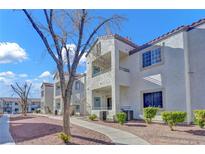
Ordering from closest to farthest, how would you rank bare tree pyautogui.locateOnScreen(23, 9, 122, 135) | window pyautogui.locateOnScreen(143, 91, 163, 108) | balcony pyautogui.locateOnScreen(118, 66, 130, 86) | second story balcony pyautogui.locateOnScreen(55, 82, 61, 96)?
1. bare tree pyautogui.locateOnScreen(23, 9, 122, 135)
2. window pyautogui.locateOnScreen(143, 91, 163, 108)
3. balcony pyautogui.locateOnScreen(118, 66, 130, 86)
4. second story balcony pyautogui.locateOnScreen(55, 82, 61, 96)

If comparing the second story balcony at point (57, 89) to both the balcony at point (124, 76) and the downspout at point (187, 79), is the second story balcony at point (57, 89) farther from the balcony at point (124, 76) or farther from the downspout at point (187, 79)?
the downspout at point (187, 79)

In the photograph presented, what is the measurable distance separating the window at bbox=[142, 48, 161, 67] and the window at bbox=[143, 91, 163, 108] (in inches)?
98.4

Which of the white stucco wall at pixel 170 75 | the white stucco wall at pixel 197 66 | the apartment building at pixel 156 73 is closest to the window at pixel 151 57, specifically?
the apartment building at pixel 156 73

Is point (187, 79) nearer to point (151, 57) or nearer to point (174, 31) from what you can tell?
point (174, 31)

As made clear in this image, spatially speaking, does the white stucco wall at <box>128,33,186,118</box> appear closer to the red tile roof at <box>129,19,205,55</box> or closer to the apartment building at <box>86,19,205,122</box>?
the apartment building at <box>86,19,205,122</box>

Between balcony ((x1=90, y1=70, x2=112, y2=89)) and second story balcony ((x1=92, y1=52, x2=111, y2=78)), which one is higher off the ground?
second story balcony ((x1=92, y1=52, x2=111, y2=78))

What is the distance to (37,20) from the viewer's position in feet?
35.2

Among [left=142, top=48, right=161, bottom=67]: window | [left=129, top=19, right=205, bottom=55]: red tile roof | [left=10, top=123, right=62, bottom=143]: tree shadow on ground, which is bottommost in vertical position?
[left=10, top=123, right=62, bottom=143]: tree shadow on ground

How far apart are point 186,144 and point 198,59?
24.4 feet

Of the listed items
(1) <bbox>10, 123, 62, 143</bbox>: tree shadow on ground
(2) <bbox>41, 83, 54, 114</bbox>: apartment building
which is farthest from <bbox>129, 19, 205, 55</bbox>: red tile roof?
(2) <bbox>41, 83, 54, 114</bbox>: apartment building

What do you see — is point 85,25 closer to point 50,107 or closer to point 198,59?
point 198,59

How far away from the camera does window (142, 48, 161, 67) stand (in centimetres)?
1705

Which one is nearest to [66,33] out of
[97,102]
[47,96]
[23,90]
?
[97,102]
